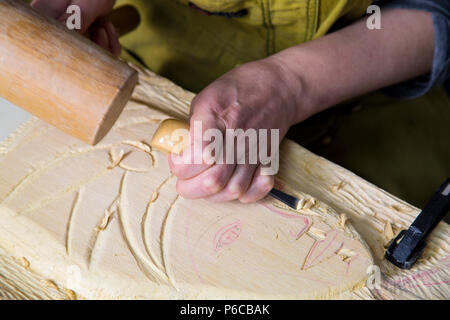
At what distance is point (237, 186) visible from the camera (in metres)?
0.80

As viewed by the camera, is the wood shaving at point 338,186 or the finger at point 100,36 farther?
the finger at point 100,36

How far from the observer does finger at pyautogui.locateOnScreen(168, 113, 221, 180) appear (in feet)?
2.50

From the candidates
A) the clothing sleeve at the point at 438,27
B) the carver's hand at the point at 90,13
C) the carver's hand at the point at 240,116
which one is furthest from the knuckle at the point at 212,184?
the clothing sleeve at the point at 438,27

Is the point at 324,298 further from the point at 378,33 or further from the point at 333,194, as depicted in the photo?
the point at 378,33

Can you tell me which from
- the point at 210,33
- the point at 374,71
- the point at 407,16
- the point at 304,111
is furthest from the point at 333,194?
the point at 210,33

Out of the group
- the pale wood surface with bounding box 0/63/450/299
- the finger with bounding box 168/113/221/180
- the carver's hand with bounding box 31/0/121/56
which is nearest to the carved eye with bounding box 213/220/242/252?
the pale wood surface with bounding box 0/63/450/299

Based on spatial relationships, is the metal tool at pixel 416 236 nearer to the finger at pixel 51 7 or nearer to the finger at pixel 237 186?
the finger at pixel 237 186

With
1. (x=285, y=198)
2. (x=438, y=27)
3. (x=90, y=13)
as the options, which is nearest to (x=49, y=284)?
(x=285, y=198)

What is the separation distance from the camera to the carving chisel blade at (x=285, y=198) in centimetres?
83

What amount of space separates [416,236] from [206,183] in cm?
37

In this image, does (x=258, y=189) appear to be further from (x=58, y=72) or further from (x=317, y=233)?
(x=58, y=72)

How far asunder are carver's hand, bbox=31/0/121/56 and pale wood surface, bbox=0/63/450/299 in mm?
220

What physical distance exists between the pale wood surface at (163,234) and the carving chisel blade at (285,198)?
1cm

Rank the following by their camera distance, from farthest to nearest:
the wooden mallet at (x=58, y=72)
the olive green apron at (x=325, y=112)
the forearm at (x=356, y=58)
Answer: the olive green apron at (x=325, y=112)
the forearm at (x=356, y=58)
the wooden mallet at (x=58, y=72)
